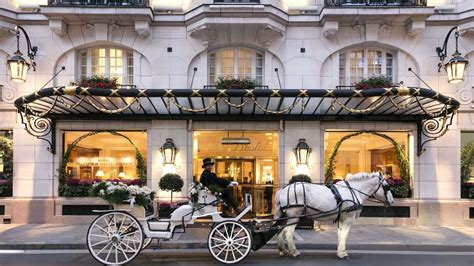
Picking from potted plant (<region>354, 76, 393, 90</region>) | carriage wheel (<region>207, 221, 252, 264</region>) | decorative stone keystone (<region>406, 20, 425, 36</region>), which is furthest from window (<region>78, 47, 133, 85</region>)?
decorative stone keystone (<region>406, 20, 425, 36</region>)

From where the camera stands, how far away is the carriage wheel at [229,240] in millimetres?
7965

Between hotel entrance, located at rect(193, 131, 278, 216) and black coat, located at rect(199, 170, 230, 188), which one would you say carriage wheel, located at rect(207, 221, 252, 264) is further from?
hotel entrance, located at rect(193, 131, 278, 216)

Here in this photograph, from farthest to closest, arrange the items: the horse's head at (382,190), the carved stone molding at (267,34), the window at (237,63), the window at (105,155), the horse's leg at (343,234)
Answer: the window at (237,63) → the window at (105,155) → the carved stone molding at (267,34) → the horse's head at (382,190) → the horse's leg at (343,234)

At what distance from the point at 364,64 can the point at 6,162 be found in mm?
11945

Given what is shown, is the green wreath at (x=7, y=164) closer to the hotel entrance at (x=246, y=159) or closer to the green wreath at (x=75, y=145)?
the green wreath at (x=75, y=145)

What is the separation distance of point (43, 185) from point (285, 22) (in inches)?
363

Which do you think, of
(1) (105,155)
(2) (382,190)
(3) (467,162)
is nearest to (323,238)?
(2) (382,190)

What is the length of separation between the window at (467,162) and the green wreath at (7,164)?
14363mm

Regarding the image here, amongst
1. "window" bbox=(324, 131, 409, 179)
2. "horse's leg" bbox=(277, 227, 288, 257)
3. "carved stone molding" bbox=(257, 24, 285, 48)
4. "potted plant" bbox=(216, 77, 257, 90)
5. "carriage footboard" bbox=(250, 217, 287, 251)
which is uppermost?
"carved stone molding" bbox=(257, 24, 285, 48)

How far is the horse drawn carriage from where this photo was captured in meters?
8.02

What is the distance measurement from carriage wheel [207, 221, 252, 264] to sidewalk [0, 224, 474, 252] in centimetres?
169

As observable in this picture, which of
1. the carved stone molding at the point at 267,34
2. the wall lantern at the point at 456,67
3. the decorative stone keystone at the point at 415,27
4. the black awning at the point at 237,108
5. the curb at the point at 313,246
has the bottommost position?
the curb at the point at 313,246

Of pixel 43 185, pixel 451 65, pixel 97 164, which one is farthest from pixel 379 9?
pixel 43 185

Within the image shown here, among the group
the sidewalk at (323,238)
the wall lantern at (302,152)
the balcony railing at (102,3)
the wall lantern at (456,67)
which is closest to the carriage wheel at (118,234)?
the sidewalk at (323,238)
